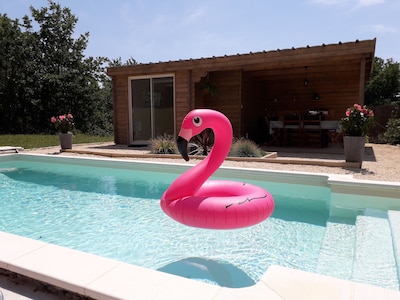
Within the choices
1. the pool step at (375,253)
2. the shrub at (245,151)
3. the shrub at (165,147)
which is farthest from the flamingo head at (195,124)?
the shrub at (165,147)

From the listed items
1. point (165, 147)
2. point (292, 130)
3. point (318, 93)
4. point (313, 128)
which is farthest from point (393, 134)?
point (165, 147)

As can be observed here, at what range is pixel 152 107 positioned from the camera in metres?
10.1

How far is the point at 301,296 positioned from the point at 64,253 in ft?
4.71

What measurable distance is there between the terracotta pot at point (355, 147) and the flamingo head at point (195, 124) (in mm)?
3927

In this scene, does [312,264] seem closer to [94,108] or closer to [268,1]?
[268,1]

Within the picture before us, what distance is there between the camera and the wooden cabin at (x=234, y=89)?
8.67m

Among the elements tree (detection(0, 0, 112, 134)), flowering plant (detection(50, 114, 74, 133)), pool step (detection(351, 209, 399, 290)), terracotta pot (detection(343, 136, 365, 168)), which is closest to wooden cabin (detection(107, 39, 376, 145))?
flowering plant (detection(50, 114, 74, 133))

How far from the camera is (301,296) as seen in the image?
1473 mm

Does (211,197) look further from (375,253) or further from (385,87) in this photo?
(385,87)

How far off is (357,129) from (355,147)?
334mm

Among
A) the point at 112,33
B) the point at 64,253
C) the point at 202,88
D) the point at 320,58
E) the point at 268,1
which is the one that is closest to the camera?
the point at 64,253

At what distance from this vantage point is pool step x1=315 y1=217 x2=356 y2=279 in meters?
2.41

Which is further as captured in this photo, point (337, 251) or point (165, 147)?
point (165, 147)

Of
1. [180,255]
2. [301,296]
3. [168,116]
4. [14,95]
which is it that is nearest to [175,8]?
[168,116]
